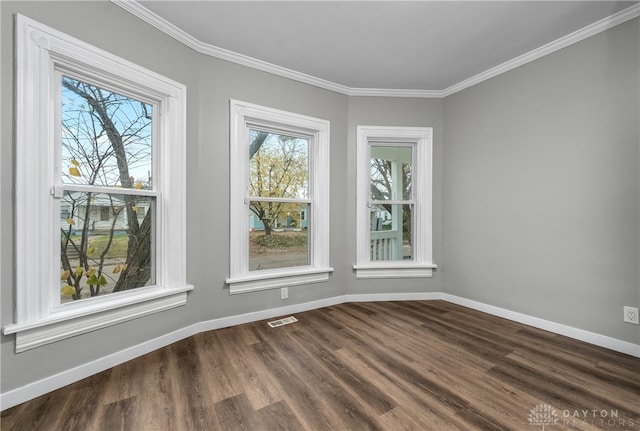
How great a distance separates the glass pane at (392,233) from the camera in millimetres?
3549

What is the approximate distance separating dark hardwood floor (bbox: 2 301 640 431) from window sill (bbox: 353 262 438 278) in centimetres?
92

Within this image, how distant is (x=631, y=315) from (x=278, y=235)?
9.81 ft

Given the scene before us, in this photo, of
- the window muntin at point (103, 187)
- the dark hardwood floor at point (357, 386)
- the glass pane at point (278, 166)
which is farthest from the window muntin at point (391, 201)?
the window muntin at point (103, 187)

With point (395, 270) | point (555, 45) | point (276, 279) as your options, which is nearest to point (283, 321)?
point (276, 279)

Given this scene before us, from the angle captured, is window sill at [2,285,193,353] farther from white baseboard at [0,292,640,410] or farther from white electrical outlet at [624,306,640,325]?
white electrical outlet at [624,306,640,325]

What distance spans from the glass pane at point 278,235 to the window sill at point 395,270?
28.1 inches

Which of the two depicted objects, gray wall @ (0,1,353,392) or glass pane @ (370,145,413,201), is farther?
glass pane @ (370,145,413,201)

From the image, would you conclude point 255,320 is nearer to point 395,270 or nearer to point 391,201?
point 395,270

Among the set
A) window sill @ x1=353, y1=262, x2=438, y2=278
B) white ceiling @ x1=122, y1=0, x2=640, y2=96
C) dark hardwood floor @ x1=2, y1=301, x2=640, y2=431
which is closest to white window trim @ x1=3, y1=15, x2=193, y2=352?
dark hardwood floor @ x1=2, y1=301, x2=640, y2=431

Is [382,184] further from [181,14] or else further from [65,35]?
[65,35]

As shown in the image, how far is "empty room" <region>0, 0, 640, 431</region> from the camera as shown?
5.18 feet

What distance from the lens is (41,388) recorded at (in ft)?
5.36

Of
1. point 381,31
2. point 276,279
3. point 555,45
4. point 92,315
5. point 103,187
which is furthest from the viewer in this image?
point 276,279

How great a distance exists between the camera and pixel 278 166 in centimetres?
306
